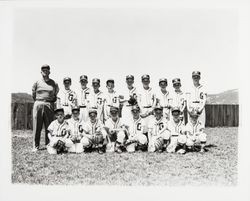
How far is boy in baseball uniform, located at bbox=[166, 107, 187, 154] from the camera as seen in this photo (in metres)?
3.43

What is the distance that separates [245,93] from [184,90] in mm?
461

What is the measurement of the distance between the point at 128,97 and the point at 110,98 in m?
0.14

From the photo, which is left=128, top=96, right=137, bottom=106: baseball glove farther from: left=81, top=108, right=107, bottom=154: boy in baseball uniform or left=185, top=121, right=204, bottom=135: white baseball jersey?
left=185, top=121, right=204, bottom=135: white baseball jersey

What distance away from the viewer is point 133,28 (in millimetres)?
3381

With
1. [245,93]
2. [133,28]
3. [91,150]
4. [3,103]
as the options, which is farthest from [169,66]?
[3,103]

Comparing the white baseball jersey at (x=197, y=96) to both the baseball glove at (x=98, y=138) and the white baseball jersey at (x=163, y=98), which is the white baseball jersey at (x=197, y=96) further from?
the baseball glove at (x=98, y=138)

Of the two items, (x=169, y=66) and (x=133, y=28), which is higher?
(x=133, y=28)

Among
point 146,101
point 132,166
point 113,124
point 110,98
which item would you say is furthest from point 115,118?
point 132,166

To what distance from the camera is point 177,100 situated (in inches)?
136

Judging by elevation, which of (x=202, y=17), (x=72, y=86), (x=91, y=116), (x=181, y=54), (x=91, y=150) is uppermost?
(x=202, y=17)

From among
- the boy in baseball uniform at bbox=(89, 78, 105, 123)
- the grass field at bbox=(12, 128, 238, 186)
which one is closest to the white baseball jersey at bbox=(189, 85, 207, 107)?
the grass field at bbox=(12, 128, 238, 186)

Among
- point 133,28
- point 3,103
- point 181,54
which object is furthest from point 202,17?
point 3,103

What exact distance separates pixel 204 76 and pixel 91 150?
106 cm

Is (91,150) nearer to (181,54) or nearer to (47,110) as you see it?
(47,110)
